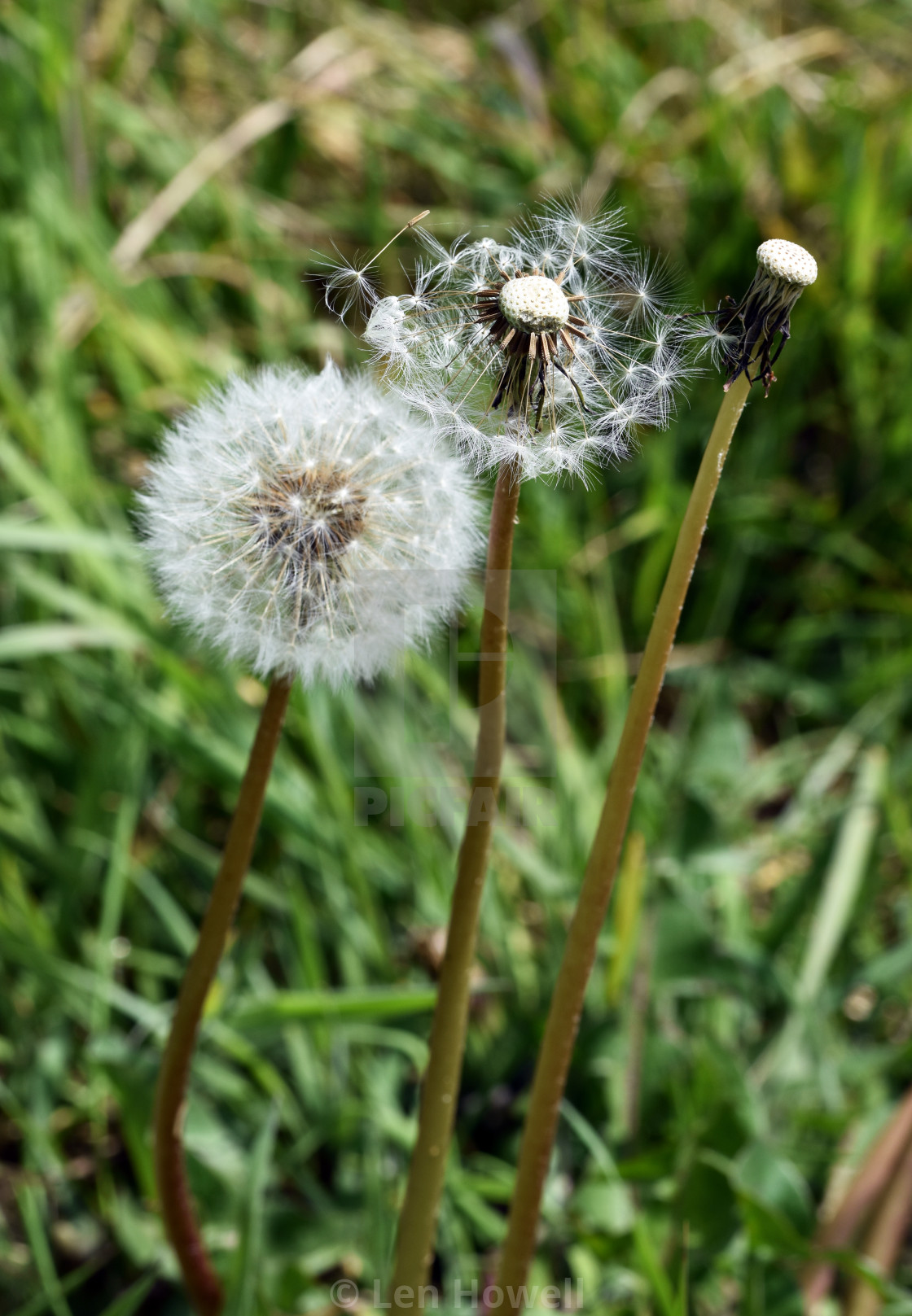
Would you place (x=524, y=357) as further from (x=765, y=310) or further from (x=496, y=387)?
(x=765, y=310)

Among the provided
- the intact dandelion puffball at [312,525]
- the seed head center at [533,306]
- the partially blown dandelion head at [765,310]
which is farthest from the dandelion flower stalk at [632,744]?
the intact dandelion puffball at [312,525]

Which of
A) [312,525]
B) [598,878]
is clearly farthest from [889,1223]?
[312,525]

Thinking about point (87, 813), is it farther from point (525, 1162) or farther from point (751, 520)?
point (751, 520)

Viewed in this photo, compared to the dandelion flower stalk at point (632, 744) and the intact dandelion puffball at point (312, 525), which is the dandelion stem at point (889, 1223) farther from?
the intact dandelion puffball at point (312, 525)

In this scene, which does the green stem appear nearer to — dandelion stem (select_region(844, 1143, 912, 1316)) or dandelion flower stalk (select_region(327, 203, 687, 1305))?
dandelion flower stalk (select_region(327, 203, 687, 1305))

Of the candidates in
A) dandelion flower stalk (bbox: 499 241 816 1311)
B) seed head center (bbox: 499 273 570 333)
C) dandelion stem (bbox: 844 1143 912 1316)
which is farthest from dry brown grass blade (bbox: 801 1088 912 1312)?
seed head center (bbox: 499 273 570 333)

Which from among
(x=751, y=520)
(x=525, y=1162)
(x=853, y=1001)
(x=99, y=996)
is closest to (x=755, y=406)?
(x=751, y=520)
